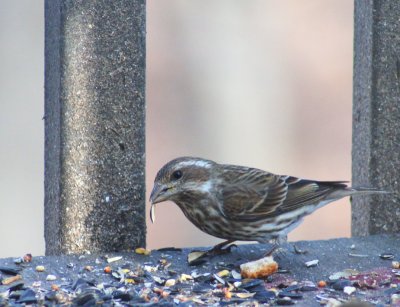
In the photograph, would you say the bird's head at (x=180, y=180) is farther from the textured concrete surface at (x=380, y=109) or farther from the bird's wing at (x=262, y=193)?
the textured concrete surface at (x=380, y=109)

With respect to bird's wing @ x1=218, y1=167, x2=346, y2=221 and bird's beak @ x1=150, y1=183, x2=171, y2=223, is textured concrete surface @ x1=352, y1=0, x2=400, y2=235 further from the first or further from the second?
bird's beak @ x1=150, y1=183, x2=171, y2=223

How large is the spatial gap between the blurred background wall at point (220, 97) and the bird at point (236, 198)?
293 centimetres

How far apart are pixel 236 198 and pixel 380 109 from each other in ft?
3.16

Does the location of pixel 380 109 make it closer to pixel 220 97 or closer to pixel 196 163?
pixel 196 163

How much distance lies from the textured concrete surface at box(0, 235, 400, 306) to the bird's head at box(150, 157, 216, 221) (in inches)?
13.3

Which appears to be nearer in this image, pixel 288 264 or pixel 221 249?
pixel 288 264

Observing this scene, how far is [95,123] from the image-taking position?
6191mm

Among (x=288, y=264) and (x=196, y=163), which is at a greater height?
(x=196, y=163)

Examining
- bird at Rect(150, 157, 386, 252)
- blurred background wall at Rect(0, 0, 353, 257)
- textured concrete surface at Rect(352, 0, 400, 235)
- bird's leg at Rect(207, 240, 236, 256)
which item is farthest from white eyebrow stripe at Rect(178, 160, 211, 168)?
blurred background wall at Rect(0, 0, 353, 257)

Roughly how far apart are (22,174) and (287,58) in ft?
9.07

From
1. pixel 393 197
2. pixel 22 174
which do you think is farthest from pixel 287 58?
pixel 393 197

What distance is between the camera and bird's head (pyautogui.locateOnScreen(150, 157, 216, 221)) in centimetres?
644

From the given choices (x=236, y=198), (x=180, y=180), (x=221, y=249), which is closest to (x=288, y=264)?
(x=221, y=249)

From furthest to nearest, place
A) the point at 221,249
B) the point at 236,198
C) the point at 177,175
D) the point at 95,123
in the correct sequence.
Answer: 1. the point at 236,198
2. the point at 177,175
3. the point at 221,249
4. the point at 95,123
